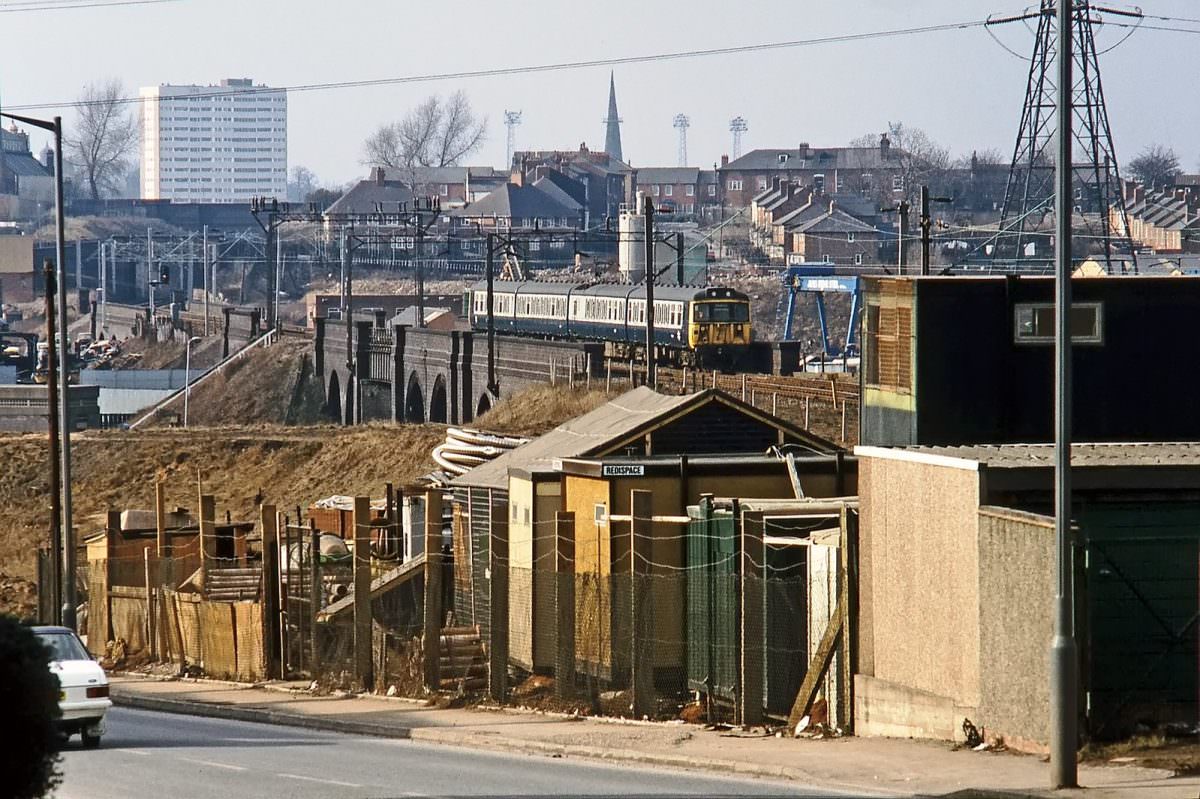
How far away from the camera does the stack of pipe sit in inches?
1453

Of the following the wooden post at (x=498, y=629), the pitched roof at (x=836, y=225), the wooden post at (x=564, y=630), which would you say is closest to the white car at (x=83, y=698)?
the wooden post at (x=498, y=629)

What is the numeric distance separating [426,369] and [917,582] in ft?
252

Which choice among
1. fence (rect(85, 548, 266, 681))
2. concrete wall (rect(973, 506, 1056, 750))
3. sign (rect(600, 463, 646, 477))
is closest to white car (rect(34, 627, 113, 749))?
sign (rect(600, 463, 646, 477))

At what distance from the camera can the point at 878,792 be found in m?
15.1

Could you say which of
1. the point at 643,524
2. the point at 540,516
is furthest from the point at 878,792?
the point at 540,516

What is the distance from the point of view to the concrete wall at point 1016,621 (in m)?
15.9

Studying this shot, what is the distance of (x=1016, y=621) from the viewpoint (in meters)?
16.3

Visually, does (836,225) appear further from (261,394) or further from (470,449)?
(470,449)

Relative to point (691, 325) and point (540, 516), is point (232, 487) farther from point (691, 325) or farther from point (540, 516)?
point (540, 516)

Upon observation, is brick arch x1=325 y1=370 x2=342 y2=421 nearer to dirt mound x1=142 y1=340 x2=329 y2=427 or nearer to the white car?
dirt mound x1=142 y1=340 x2=329 y2=427

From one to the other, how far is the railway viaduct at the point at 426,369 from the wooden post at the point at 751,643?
49241 mm

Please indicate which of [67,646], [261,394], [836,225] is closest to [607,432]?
Answer: [67,646]

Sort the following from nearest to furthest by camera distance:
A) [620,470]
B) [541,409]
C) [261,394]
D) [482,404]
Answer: [620,470]
[541,409]
[482,404]
[261,394]

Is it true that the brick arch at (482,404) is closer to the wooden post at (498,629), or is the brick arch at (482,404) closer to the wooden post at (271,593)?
the wooden post at (271,593)
